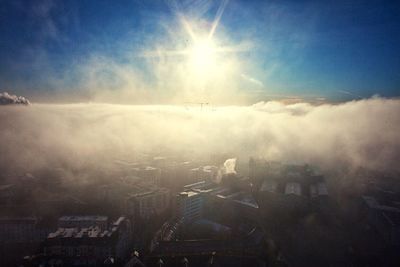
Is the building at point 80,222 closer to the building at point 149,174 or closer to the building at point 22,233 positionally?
the building at point 22,233

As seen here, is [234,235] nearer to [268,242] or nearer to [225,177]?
[268,242]

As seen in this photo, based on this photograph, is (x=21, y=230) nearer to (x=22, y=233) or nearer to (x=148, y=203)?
(x=22, y=233)

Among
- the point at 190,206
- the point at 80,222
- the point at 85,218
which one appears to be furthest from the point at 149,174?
the point at 80,222

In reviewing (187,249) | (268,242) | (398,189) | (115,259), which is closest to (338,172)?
(398,189)

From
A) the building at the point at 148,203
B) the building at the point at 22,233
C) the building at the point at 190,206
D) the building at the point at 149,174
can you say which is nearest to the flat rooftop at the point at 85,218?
the building at the point at 22,233


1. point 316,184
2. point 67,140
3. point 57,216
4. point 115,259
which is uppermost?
point 67,140

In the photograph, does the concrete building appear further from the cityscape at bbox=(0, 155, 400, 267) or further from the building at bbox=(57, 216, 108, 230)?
the building at bbox=(57, 216, 108, 230)

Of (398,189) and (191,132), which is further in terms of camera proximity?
(191,132)
